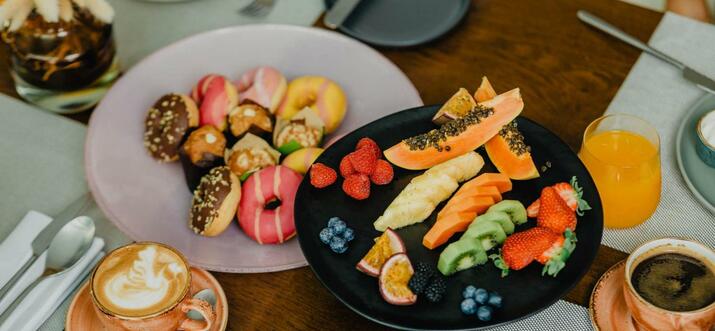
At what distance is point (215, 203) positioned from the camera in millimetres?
1227

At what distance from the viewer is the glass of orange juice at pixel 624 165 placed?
3.94 feet

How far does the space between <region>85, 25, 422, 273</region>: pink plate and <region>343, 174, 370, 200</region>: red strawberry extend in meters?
0.13

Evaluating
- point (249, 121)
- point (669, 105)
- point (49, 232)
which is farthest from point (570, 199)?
point (49, 232)

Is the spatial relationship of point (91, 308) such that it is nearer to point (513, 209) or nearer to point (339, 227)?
point (339, 227)

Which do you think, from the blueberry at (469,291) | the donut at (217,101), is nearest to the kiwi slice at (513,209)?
the blueberry at (469,291)

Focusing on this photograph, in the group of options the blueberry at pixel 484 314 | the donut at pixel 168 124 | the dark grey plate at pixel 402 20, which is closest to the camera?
the blueberry at pixel 484 314

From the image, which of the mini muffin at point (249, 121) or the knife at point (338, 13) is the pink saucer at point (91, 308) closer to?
the mini muffin at point (249, 121)

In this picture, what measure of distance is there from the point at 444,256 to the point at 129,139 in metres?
0.63

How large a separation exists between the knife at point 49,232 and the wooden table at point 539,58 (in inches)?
8.7

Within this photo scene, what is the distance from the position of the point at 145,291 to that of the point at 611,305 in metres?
0.67

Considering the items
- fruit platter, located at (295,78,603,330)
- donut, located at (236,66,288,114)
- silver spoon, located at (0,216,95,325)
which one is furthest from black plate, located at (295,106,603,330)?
silver spoon, located at (0,216,95,325)

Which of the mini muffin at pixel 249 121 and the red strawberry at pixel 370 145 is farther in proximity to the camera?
the mini muffin at pixel 249 121

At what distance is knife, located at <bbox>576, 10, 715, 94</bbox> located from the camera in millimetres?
1453

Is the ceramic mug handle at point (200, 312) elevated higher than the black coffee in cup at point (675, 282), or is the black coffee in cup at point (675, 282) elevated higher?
the black coffee in cup at point (675, 282)
